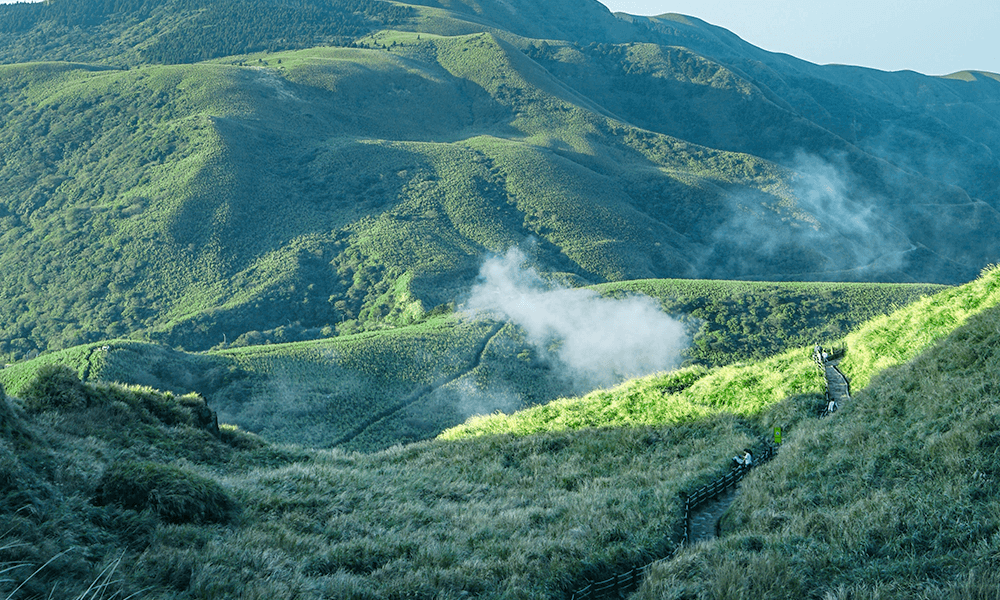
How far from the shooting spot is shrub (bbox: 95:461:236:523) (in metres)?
11.2

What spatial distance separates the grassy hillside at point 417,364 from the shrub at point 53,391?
36061mm

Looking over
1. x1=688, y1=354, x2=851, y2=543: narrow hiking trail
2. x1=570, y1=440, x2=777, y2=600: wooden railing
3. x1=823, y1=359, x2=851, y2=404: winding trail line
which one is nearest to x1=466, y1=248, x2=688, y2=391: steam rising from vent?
x1=823, y1=359, x2=851, y2=404: winding trail line

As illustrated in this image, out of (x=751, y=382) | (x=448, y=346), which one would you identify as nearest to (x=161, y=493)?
(x=751, y=382)

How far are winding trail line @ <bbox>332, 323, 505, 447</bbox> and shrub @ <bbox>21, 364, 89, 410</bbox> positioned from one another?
3720cm

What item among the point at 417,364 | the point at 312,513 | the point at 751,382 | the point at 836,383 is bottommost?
the point at 417,364

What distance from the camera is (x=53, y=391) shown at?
671 inches

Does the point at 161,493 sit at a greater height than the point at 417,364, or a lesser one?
greater

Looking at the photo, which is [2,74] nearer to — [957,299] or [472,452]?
[472,452]

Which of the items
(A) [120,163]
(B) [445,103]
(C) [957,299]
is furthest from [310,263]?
(C) [957,299]

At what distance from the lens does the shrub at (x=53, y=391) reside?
54.3 feet

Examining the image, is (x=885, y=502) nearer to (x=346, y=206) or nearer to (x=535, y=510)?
(x=535, y=510)

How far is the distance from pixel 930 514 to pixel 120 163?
143583 mm

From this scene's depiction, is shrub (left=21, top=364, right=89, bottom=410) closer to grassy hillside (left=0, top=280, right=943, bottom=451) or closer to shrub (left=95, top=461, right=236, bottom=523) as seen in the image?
shrub (left=95, top=461, right=236, bottom=523)

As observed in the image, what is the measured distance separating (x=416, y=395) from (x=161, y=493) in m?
55.2
